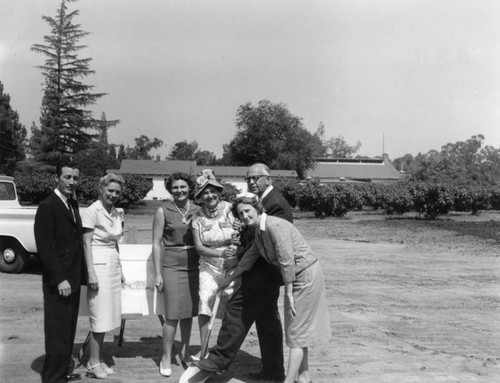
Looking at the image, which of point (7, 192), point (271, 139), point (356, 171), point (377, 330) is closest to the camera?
point (377, 330)

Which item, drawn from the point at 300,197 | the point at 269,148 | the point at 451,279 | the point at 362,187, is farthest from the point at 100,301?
the point at 269,148

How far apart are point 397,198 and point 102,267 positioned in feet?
99.8

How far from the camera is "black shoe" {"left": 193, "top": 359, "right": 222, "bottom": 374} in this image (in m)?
4.63

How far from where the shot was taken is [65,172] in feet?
15.4

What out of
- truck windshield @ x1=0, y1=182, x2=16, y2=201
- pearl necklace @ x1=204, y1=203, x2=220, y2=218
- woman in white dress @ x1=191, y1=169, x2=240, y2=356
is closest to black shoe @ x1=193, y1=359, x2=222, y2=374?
woman in white dress @ x1=191, y1=169, x2=240, y2=356

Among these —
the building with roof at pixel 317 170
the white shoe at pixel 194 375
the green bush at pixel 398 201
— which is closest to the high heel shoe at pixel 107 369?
the white shoe at pixel 194 375

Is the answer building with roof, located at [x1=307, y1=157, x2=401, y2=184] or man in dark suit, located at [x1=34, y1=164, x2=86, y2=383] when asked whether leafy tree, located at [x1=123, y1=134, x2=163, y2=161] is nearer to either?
building with roof, located at [x1=307, y1=157, x2=401, y2=184]

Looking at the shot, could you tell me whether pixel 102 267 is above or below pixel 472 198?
above

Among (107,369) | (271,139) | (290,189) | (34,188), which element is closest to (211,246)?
(107,369)

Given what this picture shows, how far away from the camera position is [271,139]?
79.9 m

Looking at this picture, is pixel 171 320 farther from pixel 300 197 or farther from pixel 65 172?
pixel 300 197

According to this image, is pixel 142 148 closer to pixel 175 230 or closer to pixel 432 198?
pixel 432 198

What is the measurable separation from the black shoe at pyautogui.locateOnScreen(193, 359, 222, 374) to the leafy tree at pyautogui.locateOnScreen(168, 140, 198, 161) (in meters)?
101

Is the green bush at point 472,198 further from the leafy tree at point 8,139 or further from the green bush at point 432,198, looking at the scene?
the leafy tree at point 8,139
